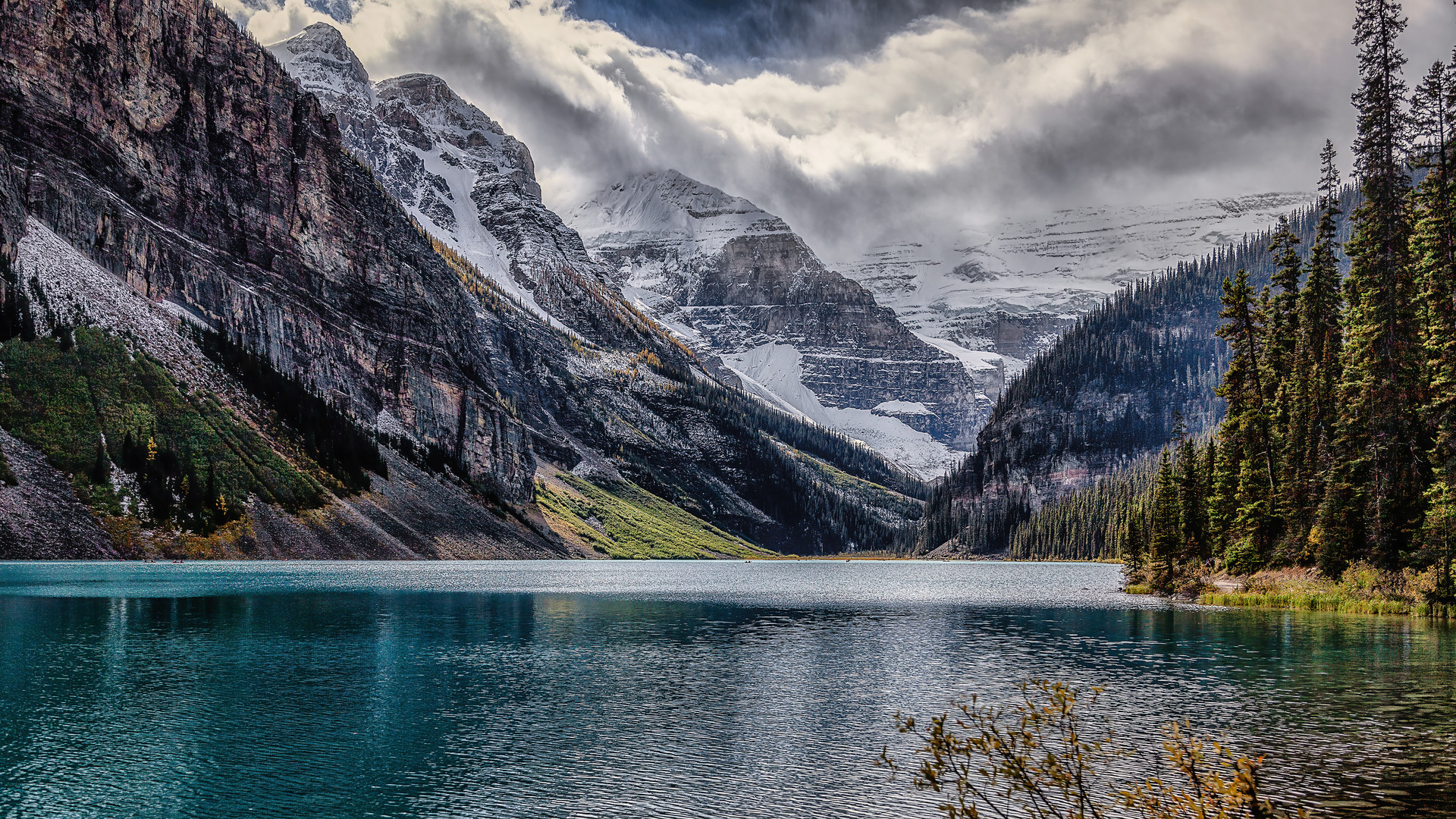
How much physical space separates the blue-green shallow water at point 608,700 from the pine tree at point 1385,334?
7476 mm

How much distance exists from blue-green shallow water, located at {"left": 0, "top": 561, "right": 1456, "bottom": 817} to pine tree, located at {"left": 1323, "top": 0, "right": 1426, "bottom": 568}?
7.48m

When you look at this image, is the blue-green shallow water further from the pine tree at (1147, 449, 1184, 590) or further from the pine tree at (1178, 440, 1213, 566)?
the pine tree at (1178, 440, 1213, 566)

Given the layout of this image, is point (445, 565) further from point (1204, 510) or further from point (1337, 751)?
point (1337, 751)

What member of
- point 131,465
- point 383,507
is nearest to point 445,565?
point 383,507

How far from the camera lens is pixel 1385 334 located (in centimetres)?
6081

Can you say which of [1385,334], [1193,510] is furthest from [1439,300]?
[1193,510]

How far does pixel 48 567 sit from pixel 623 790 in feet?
361

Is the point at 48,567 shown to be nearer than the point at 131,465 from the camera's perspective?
Yes

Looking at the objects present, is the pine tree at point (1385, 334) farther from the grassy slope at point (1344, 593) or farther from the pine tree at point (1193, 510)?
the pine tree at point (1193, 510)

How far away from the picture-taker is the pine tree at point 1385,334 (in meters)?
60.4

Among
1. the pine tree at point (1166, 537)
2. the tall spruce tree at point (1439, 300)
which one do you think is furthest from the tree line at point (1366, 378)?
the pine tree at point (1166, 537)

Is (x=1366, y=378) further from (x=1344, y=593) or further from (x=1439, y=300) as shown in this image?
(x=1344, y=593)

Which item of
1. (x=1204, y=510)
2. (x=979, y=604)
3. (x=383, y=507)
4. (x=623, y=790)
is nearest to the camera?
(x=623, y=790)

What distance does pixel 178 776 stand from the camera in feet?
82.5
